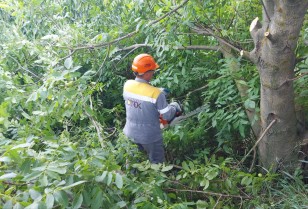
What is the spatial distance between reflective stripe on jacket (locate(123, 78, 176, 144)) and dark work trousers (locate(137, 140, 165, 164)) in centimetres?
7

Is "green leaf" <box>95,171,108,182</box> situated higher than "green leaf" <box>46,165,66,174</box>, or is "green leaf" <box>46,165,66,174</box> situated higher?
"green leaf" <box>46,165,66,174</box>

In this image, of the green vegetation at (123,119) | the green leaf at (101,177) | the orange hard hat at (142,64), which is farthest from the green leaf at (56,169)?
the orange hard hat at (142,64)

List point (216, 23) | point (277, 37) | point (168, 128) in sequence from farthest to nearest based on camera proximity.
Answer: point (168, 128)
point (216, 23)
point (277, 37)

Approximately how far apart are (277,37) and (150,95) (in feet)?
3.96

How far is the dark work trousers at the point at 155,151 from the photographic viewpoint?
3373 millimetres

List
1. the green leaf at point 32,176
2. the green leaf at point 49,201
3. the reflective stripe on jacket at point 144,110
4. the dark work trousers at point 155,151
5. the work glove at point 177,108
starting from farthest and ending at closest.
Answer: the dark work trousers at point 155,151
the work glove at point 177,108
the reflective stripe on jacket at point 144,110
the green leaf at point 32,176
the green leaf at point 49,201

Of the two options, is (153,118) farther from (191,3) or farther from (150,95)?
(191,3)

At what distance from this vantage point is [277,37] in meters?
2.40

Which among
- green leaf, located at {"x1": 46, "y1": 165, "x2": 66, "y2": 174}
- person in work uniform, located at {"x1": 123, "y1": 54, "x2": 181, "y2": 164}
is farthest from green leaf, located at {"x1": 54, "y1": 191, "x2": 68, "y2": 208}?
person in work uniform, located at {"x1": 123, "y1": 54, "x2": 181, "y2": 164}

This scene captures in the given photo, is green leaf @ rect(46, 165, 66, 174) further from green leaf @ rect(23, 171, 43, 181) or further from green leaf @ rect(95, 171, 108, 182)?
green leaf @ rect(95, 171, 108, 182)

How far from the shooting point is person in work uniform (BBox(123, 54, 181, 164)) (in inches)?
123

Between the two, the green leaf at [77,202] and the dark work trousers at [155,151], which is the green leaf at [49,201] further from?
the dark work trousers at [155,151]

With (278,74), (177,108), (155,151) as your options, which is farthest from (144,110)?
(278,74)

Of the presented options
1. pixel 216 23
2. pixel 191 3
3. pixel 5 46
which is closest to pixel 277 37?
pixel 191 3
